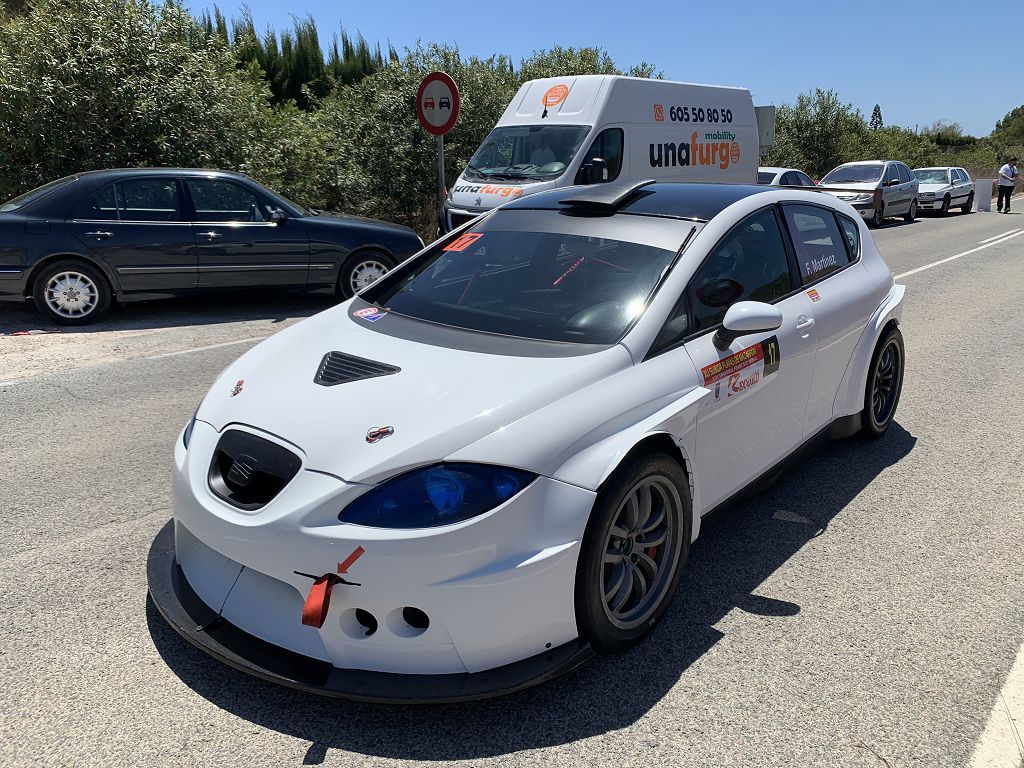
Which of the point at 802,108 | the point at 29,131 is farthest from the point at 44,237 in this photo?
the point at 802,108

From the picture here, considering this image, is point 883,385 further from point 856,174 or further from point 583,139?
point 856,174

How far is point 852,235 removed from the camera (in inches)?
199

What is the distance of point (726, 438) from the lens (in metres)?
3.53

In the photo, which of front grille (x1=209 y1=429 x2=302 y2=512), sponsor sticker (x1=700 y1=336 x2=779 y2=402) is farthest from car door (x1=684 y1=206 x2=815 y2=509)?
front grille (x1=209 y1=429 x2=302 y2=512)

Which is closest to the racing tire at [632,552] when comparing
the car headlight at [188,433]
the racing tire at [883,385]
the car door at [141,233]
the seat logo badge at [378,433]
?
the seat logo badge at [378,433]

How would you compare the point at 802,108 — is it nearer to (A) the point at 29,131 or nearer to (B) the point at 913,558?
(A) the point at 29,131

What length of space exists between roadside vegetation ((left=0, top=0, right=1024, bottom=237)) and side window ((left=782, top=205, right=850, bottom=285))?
9.99 m

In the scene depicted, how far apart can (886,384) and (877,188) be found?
1966 cm

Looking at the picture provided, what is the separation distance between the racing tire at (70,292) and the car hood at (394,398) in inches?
244

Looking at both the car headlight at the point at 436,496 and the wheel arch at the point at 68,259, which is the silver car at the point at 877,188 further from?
the car headlight at the point at 436,496

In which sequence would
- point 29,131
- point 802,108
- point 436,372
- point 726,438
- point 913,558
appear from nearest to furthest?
point 436,372 → point 726,438 → point 913,558 → point 29,131 → point 802,108

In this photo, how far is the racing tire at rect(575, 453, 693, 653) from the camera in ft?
9.20

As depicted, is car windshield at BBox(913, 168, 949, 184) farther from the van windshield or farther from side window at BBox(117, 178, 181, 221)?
side window at BBox(117, 178, 181, 221)

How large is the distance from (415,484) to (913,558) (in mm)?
2447
